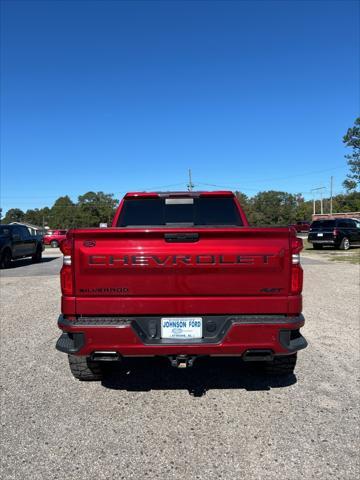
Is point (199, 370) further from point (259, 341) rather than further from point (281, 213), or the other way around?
point (281, 213)

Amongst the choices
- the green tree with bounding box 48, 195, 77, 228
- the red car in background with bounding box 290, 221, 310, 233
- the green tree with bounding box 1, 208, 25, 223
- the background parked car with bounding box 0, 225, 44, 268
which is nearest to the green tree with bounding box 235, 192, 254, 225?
the green tree with bounding box 48, 195, 77, 228

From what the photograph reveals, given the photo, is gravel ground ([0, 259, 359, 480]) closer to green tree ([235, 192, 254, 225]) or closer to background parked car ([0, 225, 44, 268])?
background parked car ([0, 225, 44, 268])

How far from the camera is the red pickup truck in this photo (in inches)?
130

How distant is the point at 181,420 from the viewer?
134 inches

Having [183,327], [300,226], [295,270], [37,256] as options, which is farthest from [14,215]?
[295,270]

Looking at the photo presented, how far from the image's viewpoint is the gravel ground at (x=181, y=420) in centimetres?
277

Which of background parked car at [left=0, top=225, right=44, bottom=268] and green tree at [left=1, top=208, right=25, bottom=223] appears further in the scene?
green tree at [left=1, top=208, right=25, bottom=223]

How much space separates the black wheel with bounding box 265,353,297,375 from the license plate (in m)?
1.14

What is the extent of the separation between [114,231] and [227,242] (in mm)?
913

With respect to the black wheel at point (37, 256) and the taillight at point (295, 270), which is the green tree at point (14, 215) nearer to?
the black wheel at point (37, 256)

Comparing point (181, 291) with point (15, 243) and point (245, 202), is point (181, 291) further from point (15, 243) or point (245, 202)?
point (245, 202)

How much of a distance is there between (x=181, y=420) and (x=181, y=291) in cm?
109

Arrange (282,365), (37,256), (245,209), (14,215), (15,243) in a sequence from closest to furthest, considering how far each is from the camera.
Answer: (282,365)
(15,243)
(37,256)
(245,209)
(14,215)

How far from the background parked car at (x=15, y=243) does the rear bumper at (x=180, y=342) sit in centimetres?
1417
